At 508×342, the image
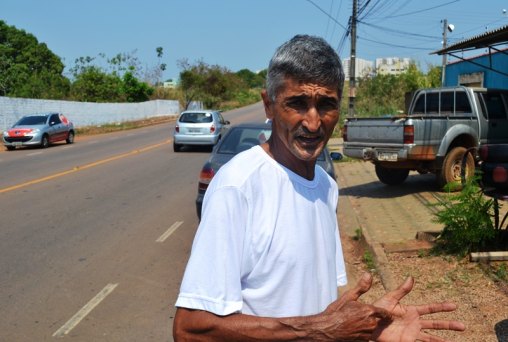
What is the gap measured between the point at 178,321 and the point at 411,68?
1640 inches

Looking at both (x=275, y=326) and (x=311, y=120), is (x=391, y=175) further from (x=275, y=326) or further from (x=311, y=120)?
(x=275, y=326)

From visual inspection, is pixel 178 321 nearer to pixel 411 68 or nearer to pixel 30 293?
pixel 30 293

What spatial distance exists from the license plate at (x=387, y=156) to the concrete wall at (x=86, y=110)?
2351cm

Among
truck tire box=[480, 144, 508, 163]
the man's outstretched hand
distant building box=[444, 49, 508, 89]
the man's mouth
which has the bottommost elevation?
the man's outstretched hand

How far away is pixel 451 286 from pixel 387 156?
5337mm

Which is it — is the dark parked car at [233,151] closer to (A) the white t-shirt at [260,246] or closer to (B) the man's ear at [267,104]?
(B) the man's ear at [267,104]

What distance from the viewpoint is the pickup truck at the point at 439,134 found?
405 inches

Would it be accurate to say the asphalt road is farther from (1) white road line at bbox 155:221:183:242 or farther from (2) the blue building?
(2) the blue building

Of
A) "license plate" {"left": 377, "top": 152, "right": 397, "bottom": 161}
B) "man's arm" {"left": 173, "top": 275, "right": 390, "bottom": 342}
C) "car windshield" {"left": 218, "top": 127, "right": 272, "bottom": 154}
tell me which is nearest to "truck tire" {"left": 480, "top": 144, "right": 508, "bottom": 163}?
"car windshield" {"left": 218, "top": 127, "right": 272, "bottom": 154}

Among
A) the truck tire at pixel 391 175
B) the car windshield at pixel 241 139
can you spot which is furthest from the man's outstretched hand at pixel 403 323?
the truck tire at pixel 391 175

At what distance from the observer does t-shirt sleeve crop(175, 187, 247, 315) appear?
1466 mm

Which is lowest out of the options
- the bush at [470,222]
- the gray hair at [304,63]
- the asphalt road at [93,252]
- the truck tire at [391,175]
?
the asphalt road at [93,252]

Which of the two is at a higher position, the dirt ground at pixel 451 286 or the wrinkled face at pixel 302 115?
the wrinkled face at pixel 302 115

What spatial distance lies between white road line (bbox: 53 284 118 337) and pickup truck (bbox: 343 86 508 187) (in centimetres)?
651
